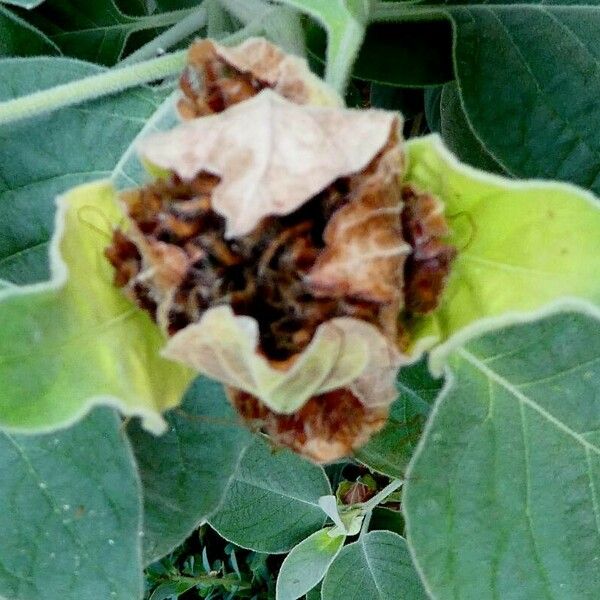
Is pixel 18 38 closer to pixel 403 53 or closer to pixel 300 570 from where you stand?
pixel 403 53

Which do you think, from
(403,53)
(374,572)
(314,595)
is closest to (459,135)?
(403,53)

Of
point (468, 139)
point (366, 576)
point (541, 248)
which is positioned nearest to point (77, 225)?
point (541, 248)

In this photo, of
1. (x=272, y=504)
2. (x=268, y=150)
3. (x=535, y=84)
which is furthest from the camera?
(x=272, y=504)

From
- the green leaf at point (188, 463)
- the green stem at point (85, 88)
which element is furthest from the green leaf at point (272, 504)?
the green stem at point (85, 88)

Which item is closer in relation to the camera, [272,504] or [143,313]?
[143,313]

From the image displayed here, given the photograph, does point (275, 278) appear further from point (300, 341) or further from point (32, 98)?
point (32, 98)

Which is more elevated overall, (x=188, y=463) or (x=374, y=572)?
(x=188, y=463)

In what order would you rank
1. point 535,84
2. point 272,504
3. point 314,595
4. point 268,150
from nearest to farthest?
point 268,150, point 535,84, point 272,504, point 314,595
